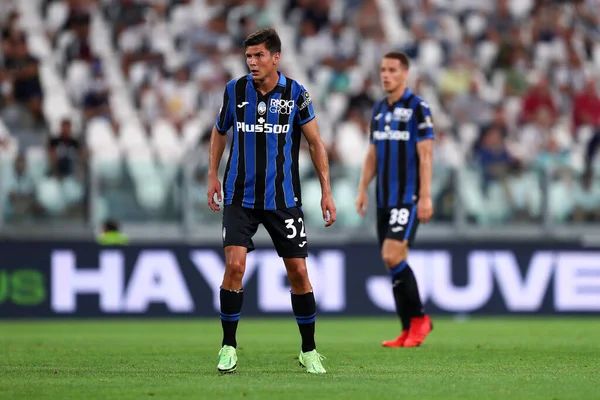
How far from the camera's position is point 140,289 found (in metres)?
15.7

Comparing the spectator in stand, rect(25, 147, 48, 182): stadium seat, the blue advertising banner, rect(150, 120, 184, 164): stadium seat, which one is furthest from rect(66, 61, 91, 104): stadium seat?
the blue advertising banner

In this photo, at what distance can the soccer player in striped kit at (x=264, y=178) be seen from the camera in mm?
7930

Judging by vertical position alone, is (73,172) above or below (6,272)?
above

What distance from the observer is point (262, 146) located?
802cm

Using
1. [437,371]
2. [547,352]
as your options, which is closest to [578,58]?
[547,352]

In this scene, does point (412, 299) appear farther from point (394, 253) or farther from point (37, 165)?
point (37, 165)

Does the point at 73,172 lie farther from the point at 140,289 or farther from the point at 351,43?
the point at 351,43

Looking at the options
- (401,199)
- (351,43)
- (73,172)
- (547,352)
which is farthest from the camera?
(351,43)

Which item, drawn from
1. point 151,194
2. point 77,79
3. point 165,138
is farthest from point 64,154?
point 77,79

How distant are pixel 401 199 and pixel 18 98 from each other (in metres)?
9.77

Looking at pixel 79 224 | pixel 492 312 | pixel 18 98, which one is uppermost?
pixel 18 98

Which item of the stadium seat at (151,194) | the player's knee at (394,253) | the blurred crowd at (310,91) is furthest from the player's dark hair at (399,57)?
the stadium seat at (151,194)

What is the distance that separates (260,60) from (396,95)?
10.7 feet

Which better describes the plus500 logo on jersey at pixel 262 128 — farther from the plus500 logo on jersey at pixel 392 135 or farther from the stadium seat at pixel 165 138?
the stadium seat at pixel 165 138
